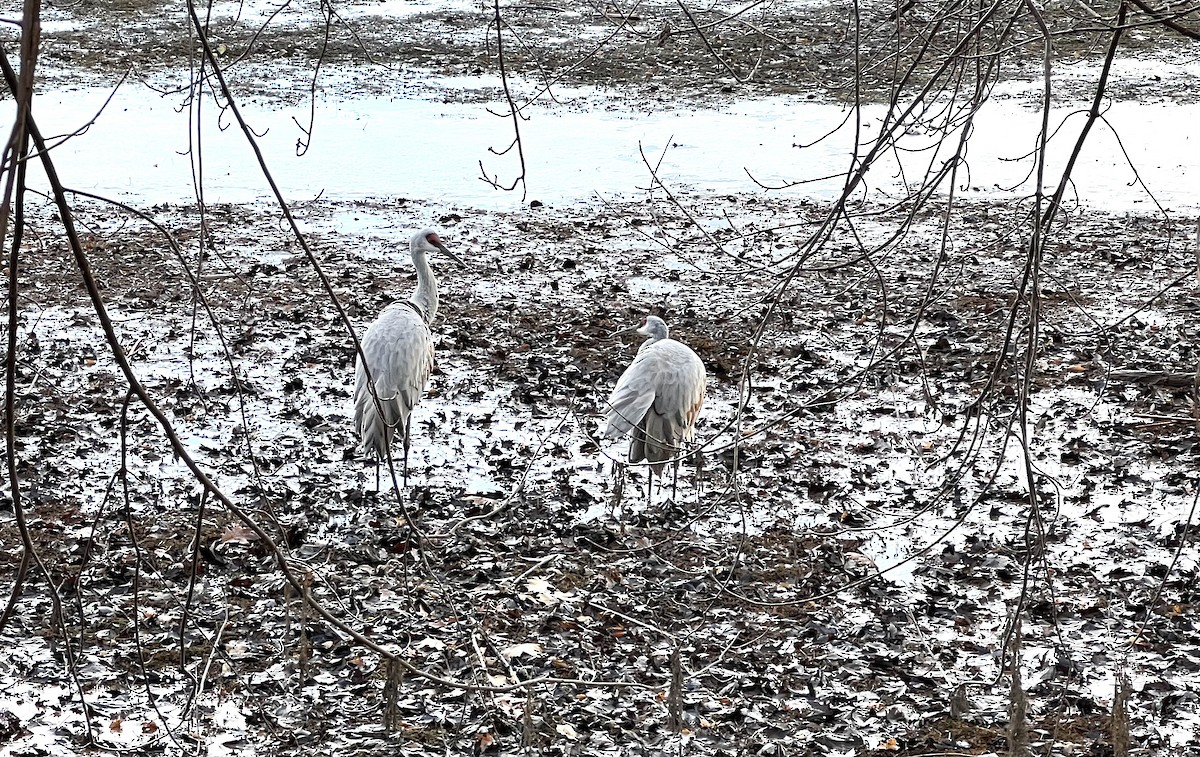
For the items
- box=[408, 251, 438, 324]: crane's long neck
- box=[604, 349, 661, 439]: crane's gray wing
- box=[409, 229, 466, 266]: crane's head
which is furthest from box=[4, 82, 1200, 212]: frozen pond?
box=[604, 349, 661, 439]: crane's gray wing

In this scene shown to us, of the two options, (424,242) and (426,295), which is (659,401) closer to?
(426,295)

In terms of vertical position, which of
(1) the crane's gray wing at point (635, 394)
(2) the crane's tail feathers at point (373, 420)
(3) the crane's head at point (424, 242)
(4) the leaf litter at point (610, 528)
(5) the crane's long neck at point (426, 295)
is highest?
(3) the crane's head at point (424, 242)

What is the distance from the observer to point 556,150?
16.0 m

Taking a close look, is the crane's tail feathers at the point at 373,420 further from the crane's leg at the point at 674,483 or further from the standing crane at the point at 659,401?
the crane's leg at the point at 674,483

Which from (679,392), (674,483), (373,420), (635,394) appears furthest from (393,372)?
(674,483)

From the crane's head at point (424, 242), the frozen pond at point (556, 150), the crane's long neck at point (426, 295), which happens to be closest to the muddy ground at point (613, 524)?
the crane's long neck at point (426, 295)

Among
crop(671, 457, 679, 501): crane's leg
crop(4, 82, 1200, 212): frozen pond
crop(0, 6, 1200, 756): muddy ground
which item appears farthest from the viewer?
crop(4, 82, 1200, 212): frozen pond

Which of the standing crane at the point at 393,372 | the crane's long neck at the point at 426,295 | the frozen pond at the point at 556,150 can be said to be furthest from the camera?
the frozen pond at the point at 556,150

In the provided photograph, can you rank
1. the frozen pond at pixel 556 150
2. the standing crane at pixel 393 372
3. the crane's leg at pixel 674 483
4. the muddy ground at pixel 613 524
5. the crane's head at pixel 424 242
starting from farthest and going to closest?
the frozen pond at pixel 556 150 → the crane's head at pixel 424 242 → the standing crane at pixel 393 372 → the crane's leg at pixel 674 483 → the muddy ground at pixel 613 524

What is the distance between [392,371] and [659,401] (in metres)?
1.48

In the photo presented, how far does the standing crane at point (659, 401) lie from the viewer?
7.05 meters

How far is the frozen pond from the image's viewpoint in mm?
13844

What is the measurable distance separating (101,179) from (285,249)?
3500 millimetres

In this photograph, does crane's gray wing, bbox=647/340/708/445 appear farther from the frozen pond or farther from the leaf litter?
the frozen pond
